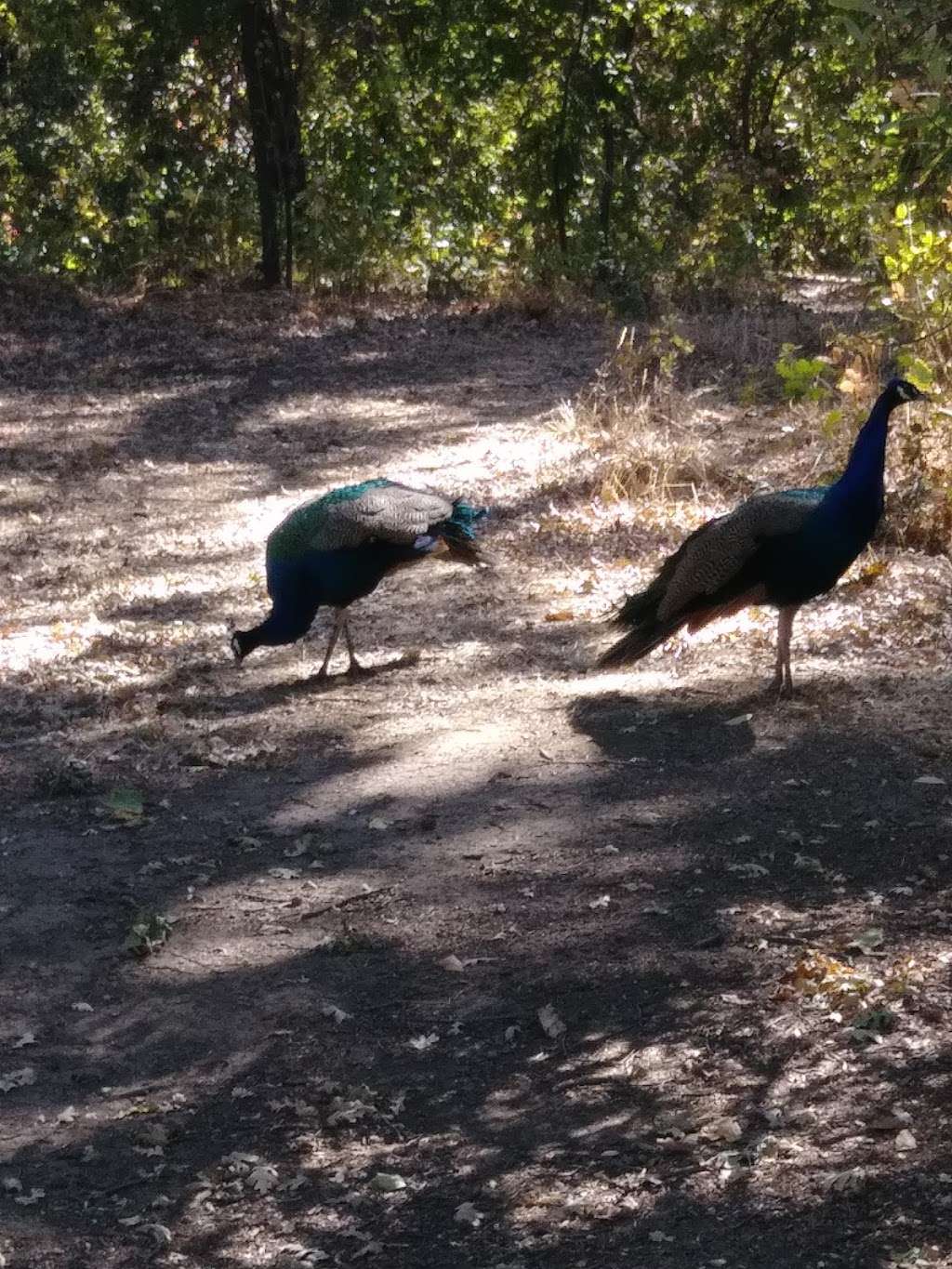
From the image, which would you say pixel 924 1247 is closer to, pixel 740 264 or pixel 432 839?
pixel 432 839

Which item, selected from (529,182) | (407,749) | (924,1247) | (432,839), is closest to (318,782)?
(407,749)

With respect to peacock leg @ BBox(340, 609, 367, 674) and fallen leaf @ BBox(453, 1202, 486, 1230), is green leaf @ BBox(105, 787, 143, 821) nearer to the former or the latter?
peacock leg @ BBox(340, 609, 367, 674)

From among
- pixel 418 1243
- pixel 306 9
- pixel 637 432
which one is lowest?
pixel 418 1243

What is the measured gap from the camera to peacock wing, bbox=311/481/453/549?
7.27 metres

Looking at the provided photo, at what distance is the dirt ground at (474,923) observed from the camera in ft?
12.1

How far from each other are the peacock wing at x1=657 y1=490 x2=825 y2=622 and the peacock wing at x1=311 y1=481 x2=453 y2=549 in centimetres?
132

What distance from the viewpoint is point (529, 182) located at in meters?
19.2

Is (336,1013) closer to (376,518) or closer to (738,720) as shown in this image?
(738,720)

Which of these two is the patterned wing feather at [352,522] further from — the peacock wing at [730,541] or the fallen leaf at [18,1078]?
the fallen leaf at [18,1078]

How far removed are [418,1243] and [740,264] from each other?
598 inches

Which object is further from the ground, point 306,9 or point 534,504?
point 306,9

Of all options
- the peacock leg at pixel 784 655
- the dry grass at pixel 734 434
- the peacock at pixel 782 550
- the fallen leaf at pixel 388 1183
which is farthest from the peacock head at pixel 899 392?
the fallen leaf at pixel 388 1183

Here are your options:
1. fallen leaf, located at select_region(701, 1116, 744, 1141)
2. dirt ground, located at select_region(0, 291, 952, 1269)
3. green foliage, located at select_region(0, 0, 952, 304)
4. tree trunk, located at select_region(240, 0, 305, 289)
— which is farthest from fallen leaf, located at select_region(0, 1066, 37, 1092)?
tree trunk, located at select_region(240, 0, 305, 289)

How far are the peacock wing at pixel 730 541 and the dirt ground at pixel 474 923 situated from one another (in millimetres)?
491
